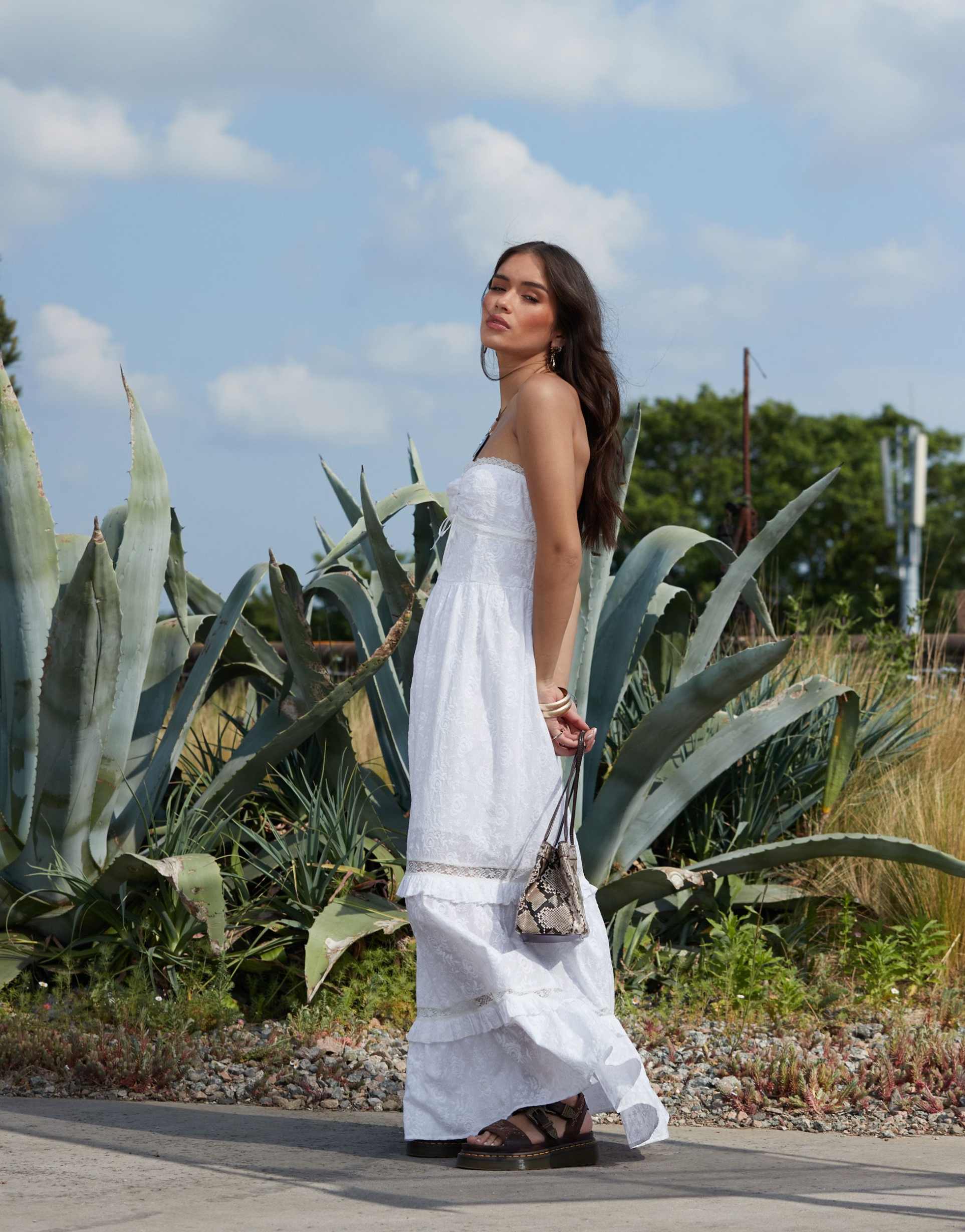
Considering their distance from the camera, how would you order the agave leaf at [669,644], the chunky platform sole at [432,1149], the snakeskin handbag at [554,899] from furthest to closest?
the agave leaf at [669,644] → the chunky platform sole at [432,1149] → the snakeskin handbag at [554,899]

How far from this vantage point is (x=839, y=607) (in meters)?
7.47

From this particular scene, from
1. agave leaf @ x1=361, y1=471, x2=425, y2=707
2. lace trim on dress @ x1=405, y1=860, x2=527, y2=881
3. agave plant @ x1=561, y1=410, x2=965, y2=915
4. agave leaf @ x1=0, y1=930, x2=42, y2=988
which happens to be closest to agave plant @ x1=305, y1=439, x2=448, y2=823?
agave leaf @ x1=361, y1=471, x2=425, y2=707

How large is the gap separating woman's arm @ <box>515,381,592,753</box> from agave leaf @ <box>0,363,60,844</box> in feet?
6.27

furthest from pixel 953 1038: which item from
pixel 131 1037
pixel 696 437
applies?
pixel 696 437

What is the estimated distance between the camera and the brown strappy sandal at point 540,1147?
2875 mm

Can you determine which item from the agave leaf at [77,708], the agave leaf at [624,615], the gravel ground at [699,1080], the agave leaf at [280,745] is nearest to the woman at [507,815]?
the gravel ground at [699,1080]

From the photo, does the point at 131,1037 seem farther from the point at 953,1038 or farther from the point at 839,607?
the point at 839,607

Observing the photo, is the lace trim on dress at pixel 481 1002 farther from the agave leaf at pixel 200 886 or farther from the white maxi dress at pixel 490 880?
the agave leaf at pixel 200 886

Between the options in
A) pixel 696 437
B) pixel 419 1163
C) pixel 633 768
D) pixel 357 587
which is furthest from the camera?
pixel 696 437

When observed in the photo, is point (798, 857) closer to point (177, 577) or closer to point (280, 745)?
point (280, 745)

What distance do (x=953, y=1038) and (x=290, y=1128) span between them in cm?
185

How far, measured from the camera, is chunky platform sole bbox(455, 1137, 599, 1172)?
9.41 ft

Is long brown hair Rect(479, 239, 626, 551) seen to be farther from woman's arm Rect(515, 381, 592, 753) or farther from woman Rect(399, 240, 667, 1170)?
woman's arm Rect(515, 381, 592, 753)

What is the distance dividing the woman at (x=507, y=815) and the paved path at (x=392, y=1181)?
4.6 inches
